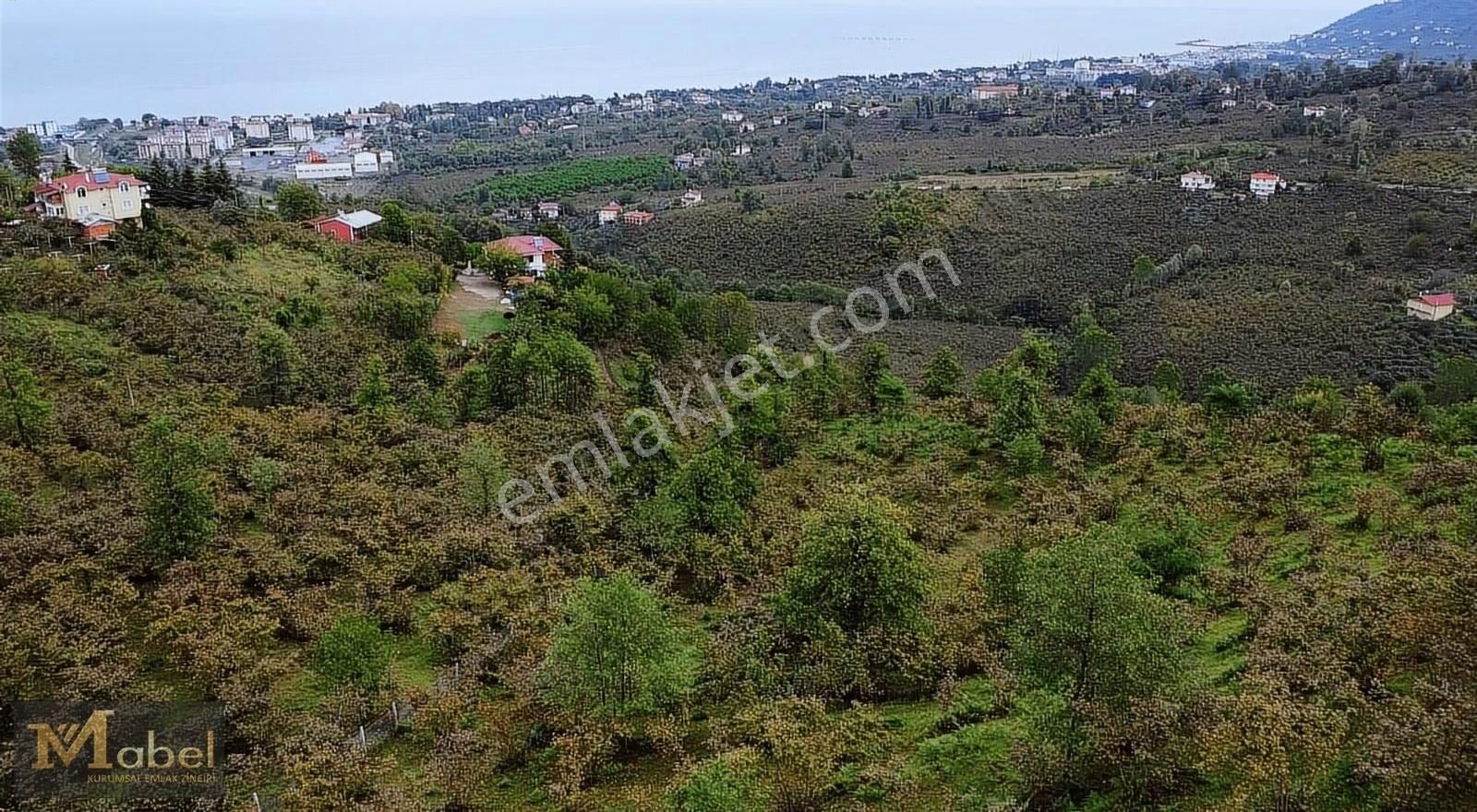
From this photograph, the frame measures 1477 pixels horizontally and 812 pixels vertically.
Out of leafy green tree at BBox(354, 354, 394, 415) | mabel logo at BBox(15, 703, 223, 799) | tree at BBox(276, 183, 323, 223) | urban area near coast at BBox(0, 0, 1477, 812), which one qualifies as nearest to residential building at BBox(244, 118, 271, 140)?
urban area near coast at BBox(0, 0, 1477, 812)

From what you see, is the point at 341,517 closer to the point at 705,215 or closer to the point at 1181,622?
the point at 1181,622

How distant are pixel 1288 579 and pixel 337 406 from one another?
2133cm

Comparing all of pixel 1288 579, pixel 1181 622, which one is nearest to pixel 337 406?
pixel 1181 622

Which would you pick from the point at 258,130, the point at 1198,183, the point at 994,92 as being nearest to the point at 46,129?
the point at 258,130

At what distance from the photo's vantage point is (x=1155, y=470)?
2256 cm

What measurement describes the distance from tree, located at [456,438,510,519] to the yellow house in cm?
2148

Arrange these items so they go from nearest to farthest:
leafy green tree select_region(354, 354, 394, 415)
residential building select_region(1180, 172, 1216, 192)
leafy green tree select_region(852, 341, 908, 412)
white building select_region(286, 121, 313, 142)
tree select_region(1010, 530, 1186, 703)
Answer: tree select_region(1010, 530, 1186, 703)
leafy green tree select_region(354, 354, 394, 415)
leafy green tree select_region(852, 341, 908, 412)
residential building select_region(1180, 172, 1216, 192)
white building select_region(286, 121, 313, 142)

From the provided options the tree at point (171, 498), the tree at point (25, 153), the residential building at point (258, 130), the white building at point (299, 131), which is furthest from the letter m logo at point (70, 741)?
the residential building at point (258, 130)

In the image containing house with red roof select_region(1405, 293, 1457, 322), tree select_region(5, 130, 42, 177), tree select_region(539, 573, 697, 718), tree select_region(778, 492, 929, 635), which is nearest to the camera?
tree select_region(539, 573, 697, 718)

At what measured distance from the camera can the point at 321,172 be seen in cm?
8738

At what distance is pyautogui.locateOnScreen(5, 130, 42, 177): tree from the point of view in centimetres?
4156

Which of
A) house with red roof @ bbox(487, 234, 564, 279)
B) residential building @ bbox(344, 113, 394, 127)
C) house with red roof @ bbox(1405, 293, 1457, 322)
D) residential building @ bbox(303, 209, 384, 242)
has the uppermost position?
residential building @ bbox(344, 113, 394, 127)

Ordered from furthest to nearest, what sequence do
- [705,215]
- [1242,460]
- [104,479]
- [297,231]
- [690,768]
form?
[705,215] → [297,231] → [1242,460] → [104,479] → [690,768]

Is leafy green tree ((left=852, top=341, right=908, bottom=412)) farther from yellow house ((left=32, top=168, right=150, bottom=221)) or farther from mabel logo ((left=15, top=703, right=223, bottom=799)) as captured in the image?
yellow house ((left=32, top=168, right=150, bottom=221))
